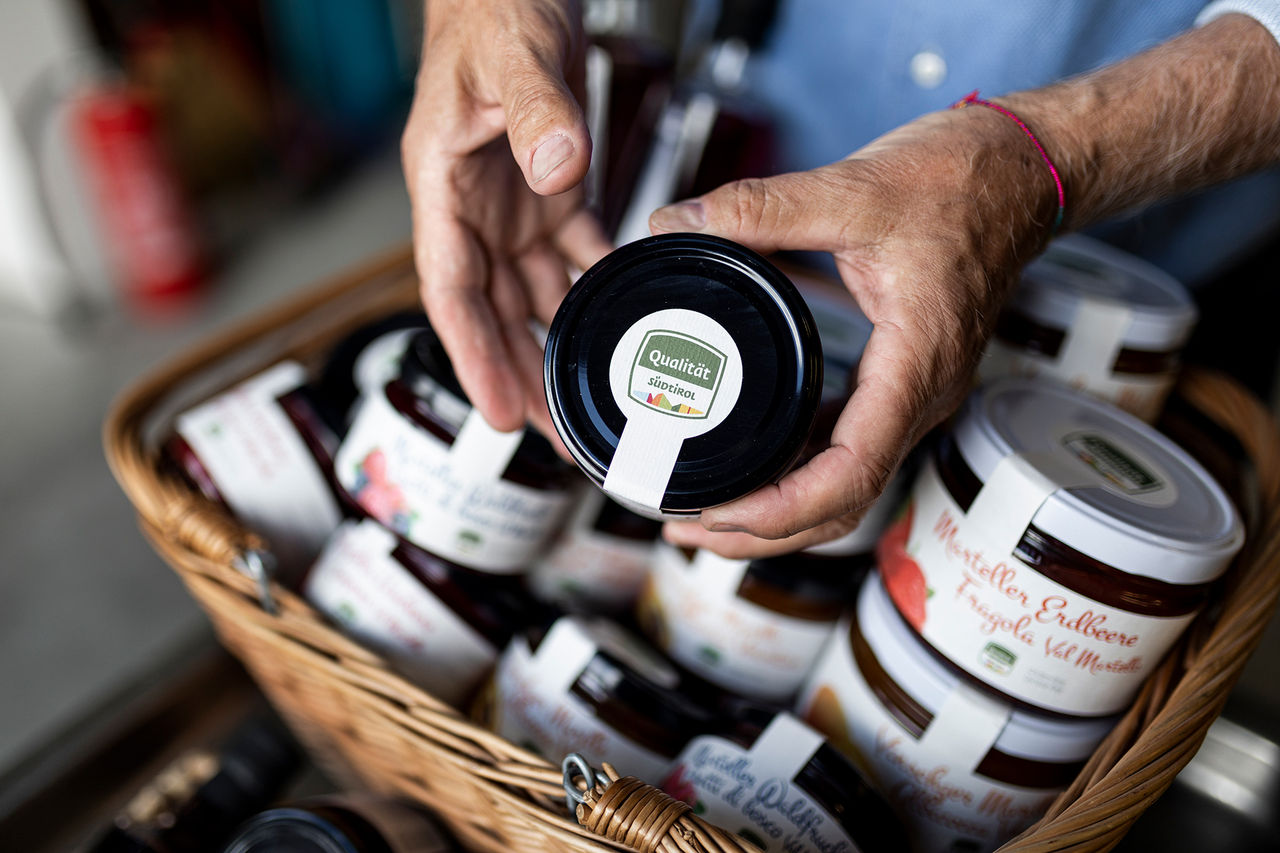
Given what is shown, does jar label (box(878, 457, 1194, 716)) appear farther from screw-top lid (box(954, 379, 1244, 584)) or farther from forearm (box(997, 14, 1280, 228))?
forearm (box(997, 14, 1280, 228))

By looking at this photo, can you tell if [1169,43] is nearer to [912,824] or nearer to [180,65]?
[912,824]

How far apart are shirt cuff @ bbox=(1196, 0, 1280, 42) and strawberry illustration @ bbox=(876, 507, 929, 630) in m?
0.48

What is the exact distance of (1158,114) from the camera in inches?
25.5

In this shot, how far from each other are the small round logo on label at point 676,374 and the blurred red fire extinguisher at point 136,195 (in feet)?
5.18

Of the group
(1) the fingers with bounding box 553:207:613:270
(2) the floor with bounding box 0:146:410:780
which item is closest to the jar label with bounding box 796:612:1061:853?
(1) the fingers with bounding box 553:207:613:270

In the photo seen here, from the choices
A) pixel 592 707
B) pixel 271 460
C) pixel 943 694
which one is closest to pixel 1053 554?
Result: pixel 943 694

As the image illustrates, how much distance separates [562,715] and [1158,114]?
2.19 ft

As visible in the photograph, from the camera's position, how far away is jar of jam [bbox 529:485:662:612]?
2.70ft

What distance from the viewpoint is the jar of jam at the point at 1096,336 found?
724 mm

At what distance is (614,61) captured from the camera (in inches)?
38.5

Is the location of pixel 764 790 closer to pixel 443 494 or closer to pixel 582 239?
pixel 443 494

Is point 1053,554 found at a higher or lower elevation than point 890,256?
lower

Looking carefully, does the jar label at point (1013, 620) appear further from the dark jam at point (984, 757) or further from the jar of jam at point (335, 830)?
the jar of jam at point (335, 830)

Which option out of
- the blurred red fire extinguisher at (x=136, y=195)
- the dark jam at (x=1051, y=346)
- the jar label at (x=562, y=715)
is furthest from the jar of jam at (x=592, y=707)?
the blurred red fire extinguisher at (x=136, y=195)
